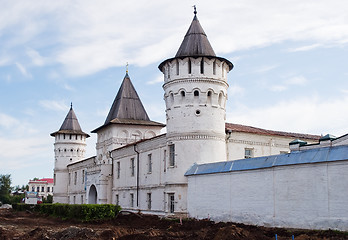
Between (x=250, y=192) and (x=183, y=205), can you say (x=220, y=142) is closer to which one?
(x=183, y=205)

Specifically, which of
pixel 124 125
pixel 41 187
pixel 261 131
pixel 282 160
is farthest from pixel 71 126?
pixel 41 187

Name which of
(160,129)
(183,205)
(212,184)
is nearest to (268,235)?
(212,184)

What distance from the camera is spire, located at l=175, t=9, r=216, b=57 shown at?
24156mm

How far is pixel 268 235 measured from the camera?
15578 millimetres

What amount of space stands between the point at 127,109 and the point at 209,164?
19329 millimetres

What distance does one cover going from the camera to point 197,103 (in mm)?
23828

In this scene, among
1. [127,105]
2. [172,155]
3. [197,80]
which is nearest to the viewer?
[197,80]

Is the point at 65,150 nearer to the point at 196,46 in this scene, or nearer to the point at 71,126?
the point at 71,126

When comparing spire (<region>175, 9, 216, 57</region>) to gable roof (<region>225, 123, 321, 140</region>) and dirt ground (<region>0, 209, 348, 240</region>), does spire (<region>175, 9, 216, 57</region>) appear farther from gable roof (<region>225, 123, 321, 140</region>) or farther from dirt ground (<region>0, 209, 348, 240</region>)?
dirt ground (<region>0, 209, 348, 240</region>)

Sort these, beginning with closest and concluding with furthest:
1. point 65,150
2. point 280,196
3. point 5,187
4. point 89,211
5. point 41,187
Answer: point 280,196, point 89,211, point 65,150, point 5,187, point 41,187

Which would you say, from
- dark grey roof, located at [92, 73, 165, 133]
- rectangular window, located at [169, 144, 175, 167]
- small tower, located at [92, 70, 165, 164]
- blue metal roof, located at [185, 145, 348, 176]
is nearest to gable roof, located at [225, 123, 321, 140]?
rectangular window, located at [169, 144, 175, 167]

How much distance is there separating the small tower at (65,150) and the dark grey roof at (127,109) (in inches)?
416

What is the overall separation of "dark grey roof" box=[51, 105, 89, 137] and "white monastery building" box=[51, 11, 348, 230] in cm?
1190

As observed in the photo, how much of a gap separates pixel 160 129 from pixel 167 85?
1473cm
